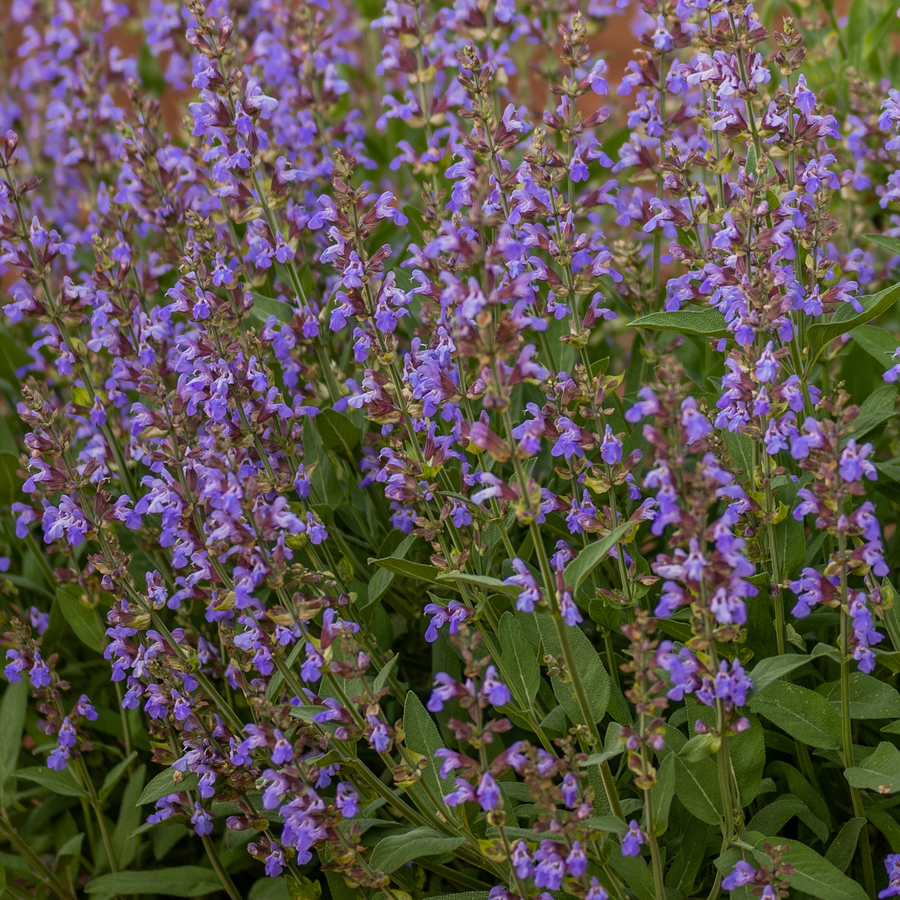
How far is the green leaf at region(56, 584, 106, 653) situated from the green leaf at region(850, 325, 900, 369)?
1.21 meters

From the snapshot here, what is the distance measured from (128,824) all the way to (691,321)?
1135 millimetres

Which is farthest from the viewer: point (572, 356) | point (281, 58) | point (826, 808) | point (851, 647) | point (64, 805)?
point (281, 58)

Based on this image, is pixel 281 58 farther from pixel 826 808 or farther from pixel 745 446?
pixel 826 808

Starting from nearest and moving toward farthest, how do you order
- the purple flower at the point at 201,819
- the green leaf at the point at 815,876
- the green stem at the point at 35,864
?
1. the green leaf at the point at 815,876
2. the purple flower at the point at 201,819
3. the green stem at the point at 35,864

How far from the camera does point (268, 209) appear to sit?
1531 mm

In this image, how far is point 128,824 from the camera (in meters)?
1.56

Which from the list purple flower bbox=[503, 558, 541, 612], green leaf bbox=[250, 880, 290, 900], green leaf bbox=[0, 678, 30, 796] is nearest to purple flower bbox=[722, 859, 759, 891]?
purple flower bbox=[503, 558, 541, 612]

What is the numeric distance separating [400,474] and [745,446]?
1.56 feet

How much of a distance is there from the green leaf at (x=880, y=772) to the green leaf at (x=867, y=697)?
5 centimetres

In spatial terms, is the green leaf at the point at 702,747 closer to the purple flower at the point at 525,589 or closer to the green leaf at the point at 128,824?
the purple flower at the point at 525,589

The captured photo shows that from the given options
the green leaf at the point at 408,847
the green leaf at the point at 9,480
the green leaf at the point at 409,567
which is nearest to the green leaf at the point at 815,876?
the green leaf at the point at 408,847

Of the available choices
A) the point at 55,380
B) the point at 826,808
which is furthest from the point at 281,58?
the point at 826,808

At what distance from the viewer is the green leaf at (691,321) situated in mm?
1210

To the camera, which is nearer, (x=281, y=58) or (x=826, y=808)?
(x=826, y=808)
